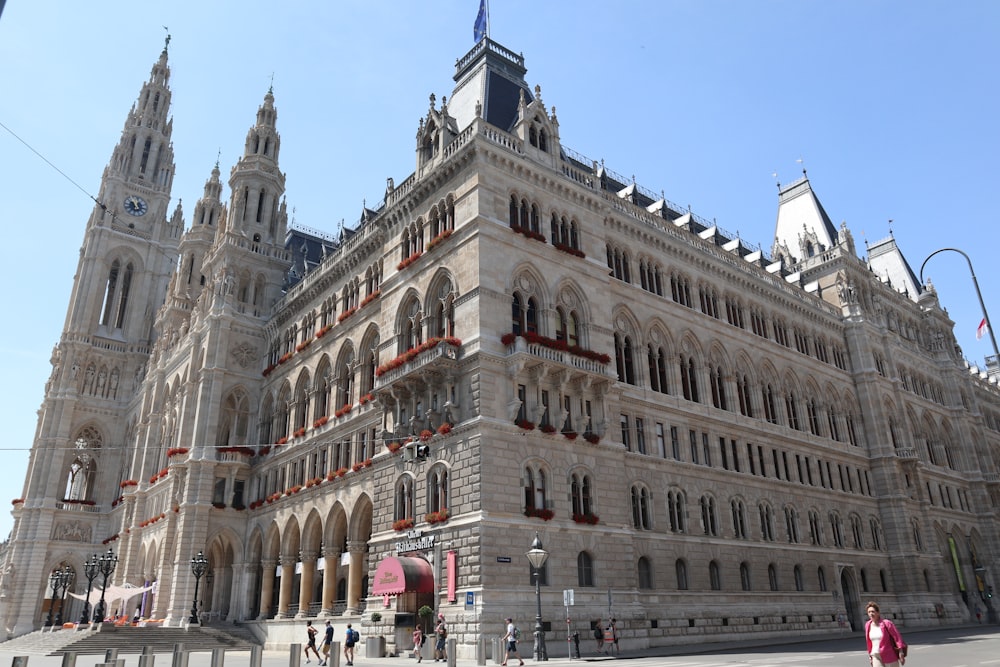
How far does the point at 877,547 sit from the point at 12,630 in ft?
239

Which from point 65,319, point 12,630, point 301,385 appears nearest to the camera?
point 301,385

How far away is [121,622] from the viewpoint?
4762 cm

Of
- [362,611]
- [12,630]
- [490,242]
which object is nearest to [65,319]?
[12,630]

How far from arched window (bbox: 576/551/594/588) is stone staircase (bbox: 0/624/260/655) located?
71.0 ft

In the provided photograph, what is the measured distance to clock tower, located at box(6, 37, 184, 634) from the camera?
69438 mm

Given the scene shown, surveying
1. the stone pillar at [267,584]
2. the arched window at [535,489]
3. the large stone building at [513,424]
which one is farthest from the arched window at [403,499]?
the stone pillar at [267,584]

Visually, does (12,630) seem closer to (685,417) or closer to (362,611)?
(362,611)

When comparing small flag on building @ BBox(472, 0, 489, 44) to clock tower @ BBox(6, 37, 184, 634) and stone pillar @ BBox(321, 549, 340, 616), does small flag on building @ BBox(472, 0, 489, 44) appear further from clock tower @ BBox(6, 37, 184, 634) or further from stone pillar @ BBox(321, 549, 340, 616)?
clock tower @ BBox(6, 37, 184, 634)

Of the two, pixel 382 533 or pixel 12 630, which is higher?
pixel 382 533

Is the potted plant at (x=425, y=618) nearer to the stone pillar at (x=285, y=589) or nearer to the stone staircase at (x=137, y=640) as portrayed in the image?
the stone staircase at (x=137, y=640)

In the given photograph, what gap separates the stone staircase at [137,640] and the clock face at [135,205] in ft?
173

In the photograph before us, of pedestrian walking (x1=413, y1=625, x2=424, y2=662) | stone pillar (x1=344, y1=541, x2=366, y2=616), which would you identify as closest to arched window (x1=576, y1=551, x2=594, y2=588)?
pedestrian walking (x1=413, y1=625, x2=424, y2=662)

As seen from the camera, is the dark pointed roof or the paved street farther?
the dark pointed roof

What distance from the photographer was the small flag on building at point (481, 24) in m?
47.7
